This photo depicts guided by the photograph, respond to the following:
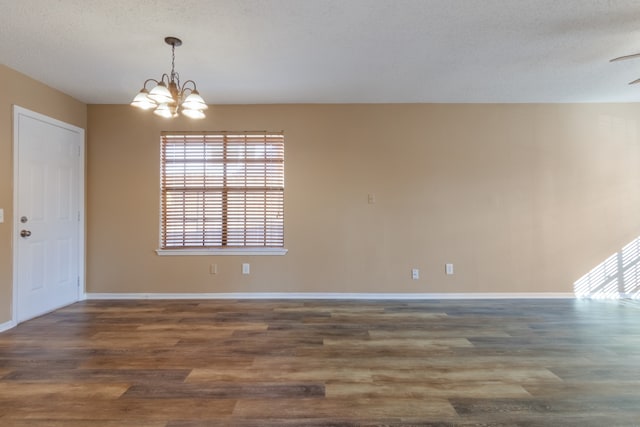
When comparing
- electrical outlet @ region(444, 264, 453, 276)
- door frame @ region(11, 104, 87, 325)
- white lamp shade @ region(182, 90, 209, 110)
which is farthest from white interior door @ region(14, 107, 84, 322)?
electrical outlet @ region(444, 264, 453, 276)

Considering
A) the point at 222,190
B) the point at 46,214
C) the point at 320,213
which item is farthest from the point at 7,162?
the point at 320,213

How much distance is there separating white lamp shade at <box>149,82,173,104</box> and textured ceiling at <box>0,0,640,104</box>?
50cm

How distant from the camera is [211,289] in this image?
4168mm

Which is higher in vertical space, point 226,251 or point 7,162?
point 7,162

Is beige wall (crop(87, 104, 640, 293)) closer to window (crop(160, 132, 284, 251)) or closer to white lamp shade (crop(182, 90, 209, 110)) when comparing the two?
window (crop(160, 132, 284, 251))

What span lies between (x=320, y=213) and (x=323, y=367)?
2.13 meters

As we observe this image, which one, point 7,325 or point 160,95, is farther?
point 7,325

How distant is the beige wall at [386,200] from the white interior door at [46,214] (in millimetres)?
185

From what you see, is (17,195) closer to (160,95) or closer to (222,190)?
(222,190)

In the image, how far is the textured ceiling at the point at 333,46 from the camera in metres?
2.21

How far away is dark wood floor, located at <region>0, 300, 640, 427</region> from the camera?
1.82 m

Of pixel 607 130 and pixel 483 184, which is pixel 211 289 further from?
pixel 607 130

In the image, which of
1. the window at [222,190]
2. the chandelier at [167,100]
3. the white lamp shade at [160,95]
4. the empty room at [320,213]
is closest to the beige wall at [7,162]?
the empty room at [320,213]

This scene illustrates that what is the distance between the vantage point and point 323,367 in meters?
2.33
